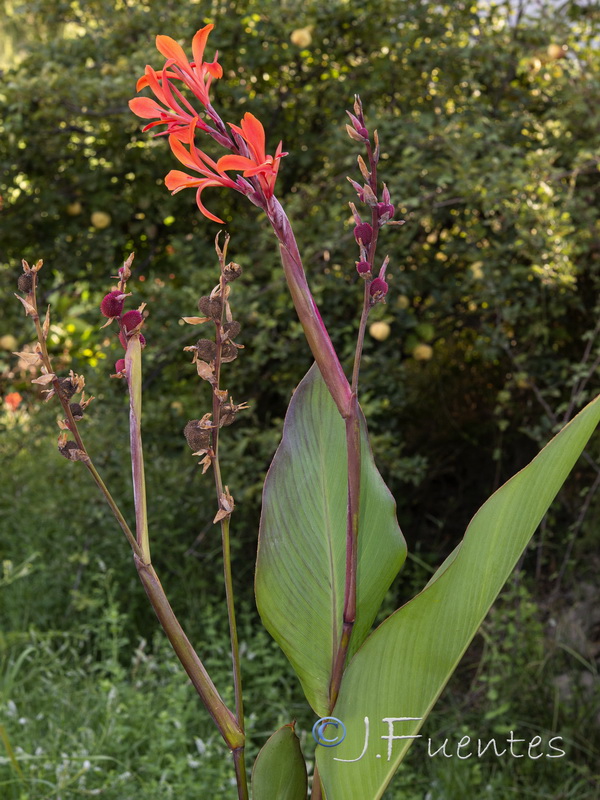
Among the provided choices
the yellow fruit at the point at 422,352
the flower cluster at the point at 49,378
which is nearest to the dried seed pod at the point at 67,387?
the flower cluster at the point at 49,378

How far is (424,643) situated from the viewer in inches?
24.8

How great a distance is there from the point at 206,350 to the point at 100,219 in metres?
1.99

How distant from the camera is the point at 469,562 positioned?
62 cm

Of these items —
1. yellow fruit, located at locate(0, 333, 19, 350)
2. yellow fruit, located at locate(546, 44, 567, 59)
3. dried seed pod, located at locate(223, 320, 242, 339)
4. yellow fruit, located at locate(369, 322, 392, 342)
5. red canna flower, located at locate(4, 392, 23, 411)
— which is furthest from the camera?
red canna flower, located at locate(4, 392, 23, 411)

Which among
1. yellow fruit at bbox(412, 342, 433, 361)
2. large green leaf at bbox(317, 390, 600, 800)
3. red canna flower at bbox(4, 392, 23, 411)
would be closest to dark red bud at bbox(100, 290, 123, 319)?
large green leaf at bbox(317, 390, 600, 800)

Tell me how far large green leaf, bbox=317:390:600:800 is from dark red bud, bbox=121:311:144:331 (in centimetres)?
27

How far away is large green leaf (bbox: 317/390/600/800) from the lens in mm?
612

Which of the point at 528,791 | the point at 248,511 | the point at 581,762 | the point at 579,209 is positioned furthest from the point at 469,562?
the point at 248,511

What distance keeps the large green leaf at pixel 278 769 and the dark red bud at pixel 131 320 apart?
315 millimetres

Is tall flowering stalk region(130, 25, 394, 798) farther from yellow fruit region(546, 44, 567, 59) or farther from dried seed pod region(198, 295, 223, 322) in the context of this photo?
yellow fruit region(546, 44, 567, 59)

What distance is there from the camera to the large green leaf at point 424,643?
61 cm

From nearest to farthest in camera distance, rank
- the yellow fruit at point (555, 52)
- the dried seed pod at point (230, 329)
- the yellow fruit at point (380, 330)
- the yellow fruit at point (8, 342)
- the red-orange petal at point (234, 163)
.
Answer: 1. the red-orange petal at point (234, 163)
2. the dried seed pod at point (230, 329)
3. the yellow fruit at point (380, 330)
4. the yellow fruit at point (555, 52)
5. the yellow fruit at point (8, 342)

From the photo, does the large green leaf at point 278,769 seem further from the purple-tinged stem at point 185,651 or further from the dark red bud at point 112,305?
the dark red bud at point 112,305

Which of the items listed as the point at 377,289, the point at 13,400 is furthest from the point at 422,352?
the point at 377,289
